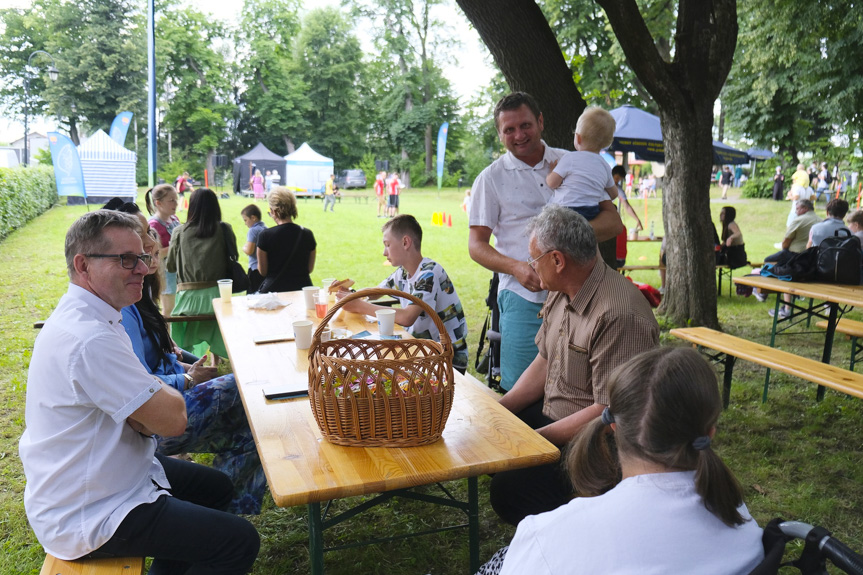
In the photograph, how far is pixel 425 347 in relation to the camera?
1.98 metres

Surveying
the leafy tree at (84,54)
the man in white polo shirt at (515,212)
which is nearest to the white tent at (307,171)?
the leafy tree at (84,54)

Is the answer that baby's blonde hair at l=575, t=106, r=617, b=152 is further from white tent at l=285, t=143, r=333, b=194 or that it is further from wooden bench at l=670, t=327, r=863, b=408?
white tent at l=285, t=143, r=333, b=194

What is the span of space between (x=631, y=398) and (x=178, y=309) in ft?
15.0

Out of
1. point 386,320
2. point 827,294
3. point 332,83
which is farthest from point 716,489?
point 332,83

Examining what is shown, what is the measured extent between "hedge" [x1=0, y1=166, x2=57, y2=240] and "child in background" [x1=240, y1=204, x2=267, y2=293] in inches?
382

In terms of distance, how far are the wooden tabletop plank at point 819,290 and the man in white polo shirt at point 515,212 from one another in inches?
106

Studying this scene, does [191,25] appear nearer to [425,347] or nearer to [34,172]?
[34,172]

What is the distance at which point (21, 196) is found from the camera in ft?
51.1

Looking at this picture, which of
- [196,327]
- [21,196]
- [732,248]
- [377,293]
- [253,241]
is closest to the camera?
[377,293]

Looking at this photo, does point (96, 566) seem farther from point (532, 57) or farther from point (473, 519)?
point (532, 57)

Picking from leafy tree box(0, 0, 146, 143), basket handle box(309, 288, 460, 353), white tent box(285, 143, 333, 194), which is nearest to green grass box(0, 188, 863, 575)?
basket handle box(309, 288, 460, 353)

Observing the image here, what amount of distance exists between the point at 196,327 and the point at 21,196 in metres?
13.4

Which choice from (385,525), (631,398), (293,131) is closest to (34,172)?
(385,525)

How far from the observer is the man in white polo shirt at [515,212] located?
3.25 meters
